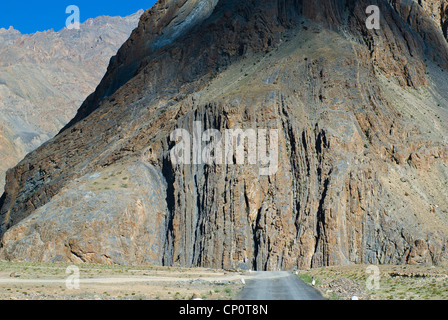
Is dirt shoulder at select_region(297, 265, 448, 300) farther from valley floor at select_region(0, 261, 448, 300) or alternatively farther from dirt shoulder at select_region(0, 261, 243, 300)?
dirt shoulder at select_region(0, 261, 243, 300)

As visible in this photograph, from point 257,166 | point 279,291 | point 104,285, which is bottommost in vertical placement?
point 279,291

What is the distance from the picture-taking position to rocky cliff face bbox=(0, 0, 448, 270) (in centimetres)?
5806

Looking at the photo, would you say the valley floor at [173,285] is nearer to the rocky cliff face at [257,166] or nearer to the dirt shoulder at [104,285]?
the dirt shoulder at [104,285]

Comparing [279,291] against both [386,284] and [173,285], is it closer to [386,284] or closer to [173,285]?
[173,285]

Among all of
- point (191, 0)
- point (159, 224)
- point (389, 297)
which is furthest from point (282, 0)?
point (389, 297)

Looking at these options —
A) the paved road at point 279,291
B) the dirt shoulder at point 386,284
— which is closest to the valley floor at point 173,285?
the dirt shoulder at point 386,284

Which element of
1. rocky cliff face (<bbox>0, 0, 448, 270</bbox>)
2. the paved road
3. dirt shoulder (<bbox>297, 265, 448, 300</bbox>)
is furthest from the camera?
rocky cliff face (<bbox>0, 0, 448, 270</bbox>)

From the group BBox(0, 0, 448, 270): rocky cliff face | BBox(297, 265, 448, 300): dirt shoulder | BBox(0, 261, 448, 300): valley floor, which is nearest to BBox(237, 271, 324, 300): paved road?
BBox(0, 261, 448, 300): valley floor

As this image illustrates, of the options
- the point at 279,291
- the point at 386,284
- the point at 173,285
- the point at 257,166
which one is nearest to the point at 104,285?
the point at 173,285

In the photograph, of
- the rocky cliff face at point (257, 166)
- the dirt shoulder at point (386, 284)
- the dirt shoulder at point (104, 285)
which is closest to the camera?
the dirt shoulder at point (104, 285)

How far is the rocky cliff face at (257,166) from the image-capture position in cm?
5806

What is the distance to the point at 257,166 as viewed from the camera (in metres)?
62.2
